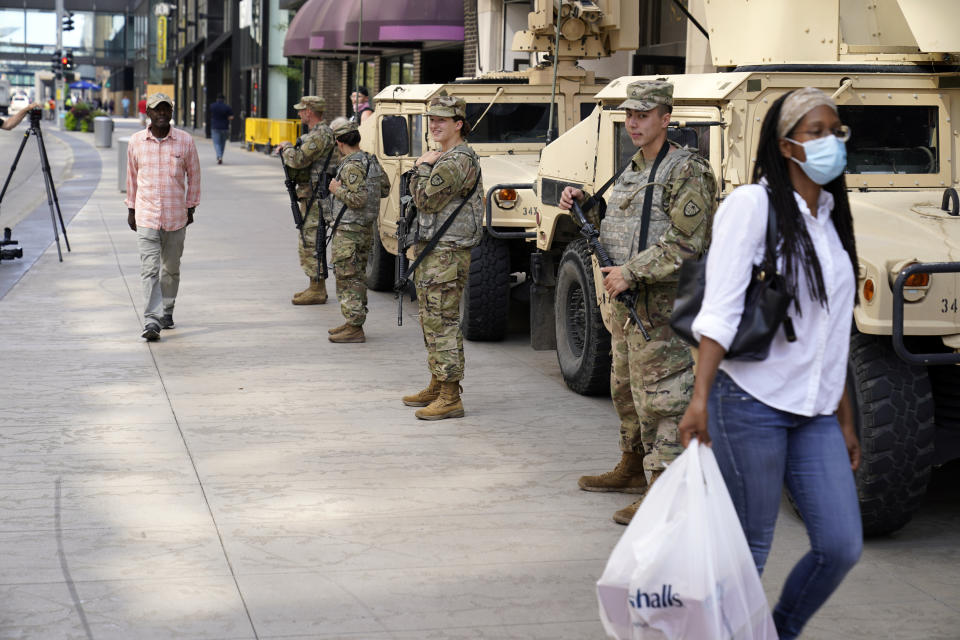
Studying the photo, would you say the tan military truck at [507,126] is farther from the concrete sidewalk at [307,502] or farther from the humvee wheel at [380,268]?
the concrete sidewalk at [307,502]

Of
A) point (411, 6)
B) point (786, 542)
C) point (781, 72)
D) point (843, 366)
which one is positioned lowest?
point (786, 542)

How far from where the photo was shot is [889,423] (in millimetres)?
5277

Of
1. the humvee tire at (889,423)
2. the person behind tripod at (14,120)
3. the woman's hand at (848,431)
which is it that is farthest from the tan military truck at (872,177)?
the person behind tripod at (14,120)

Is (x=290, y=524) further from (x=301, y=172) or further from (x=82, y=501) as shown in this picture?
(x=301, y=172)

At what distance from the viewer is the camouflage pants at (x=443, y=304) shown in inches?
295

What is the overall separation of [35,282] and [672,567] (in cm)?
1054

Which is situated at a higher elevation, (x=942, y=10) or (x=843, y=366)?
(x=942, y=10)

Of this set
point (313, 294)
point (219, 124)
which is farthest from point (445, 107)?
point (219, 124)

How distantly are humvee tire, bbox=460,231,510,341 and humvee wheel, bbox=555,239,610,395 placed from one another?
1.23 metres

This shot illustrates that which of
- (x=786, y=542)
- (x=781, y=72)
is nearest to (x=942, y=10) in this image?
(x=781, y=72)

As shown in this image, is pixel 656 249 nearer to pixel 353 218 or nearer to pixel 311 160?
pixel 353 218

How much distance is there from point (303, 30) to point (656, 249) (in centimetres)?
2704

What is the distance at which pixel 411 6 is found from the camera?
2448 centimetres

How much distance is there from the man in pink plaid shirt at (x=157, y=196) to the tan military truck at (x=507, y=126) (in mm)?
2042
